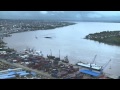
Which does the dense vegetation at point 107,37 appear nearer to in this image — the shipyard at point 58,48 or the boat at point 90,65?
the shipyard at point 58,48

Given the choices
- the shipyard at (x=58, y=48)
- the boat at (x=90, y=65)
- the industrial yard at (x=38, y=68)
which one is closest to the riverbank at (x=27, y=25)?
the shipyard at (x=58, y=48)

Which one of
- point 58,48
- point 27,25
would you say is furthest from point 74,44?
point 27,25

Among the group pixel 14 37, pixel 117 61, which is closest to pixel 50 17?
pixel 14 37

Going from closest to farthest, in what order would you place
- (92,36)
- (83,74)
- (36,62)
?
1. (83,74)
2. (36,62)
3. (92,36)

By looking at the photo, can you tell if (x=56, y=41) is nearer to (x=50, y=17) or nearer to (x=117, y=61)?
(x=50, y=17)

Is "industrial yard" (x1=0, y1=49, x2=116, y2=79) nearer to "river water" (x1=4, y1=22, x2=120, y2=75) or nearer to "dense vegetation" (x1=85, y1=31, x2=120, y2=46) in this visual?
"river water" (x1=4, y1=22, x2=120, y2=75)
